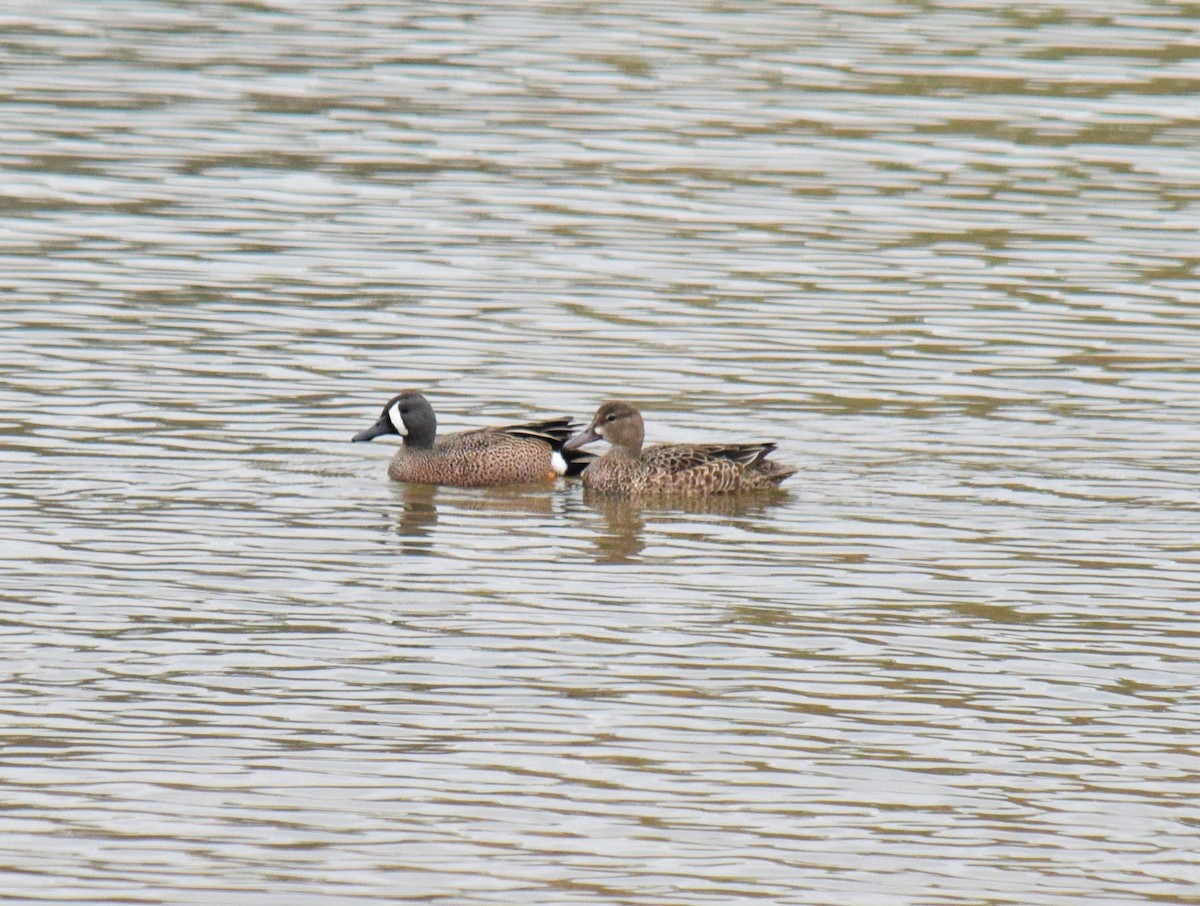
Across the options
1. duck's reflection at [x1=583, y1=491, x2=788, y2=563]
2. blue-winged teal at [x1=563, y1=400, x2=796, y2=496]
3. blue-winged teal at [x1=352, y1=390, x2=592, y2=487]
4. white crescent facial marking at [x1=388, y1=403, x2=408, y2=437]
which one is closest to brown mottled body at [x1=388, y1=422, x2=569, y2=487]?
blue-winged teal at [x1=352, y1=390, x2=592, y2=487]

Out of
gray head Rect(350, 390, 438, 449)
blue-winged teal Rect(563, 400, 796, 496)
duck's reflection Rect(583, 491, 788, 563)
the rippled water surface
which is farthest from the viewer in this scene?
gray head Rect(350, 390, 438, 449)

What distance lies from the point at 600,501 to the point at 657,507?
0.38m

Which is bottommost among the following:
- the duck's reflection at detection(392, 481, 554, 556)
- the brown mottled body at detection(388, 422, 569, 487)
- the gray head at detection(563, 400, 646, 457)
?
the duck's reflection at detection(392, 481, 554, 556)

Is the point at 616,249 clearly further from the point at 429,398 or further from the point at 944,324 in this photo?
the point at 429,398

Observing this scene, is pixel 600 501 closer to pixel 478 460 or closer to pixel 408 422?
pixel 478 460

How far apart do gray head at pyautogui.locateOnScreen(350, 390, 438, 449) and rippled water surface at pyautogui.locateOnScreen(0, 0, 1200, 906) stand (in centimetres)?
31

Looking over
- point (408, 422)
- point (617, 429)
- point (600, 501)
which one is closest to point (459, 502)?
point (408, 422)

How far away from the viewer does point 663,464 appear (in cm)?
1413

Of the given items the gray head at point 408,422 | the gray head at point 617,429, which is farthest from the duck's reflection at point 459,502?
the gray head at point 617,429

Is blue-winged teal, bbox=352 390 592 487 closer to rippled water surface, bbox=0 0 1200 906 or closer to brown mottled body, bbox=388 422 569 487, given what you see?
brown mottled body, bbox=388 422 569 487

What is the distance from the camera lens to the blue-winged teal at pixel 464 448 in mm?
14531

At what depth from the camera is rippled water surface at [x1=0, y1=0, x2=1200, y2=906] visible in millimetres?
8469

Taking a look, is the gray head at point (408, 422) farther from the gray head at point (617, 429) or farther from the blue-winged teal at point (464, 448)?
the gray head at point (617, 429)

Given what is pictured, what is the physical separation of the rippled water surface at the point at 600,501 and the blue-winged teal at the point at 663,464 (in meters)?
0.16
